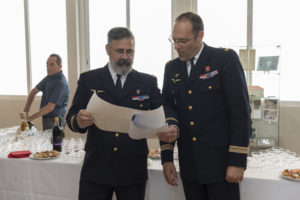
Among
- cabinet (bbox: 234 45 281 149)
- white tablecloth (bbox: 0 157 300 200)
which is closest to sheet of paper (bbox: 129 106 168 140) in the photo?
white tablecloth (bbox: 0 157 300 200)

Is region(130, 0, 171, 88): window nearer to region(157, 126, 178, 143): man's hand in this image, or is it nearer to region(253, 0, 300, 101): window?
region(253, 0, 300, 101): window

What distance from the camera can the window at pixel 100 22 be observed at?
5.20 m

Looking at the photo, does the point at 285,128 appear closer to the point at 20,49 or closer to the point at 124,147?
the point at 124,147

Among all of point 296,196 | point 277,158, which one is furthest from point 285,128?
point 296,196

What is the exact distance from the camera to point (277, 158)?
2.00m

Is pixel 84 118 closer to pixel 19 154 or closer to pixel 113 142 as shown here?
pixel 113 142

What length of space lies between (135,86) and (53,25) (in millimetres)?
4495

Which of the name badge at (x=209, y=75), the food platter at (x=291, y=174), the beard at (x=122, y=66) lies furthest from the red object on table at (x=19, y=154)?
the food platter at (x=291, y=174)

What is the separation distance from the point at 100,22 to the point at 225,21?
208 cm

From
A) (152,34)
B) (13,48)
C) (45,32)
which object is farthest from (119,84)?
(13,48)

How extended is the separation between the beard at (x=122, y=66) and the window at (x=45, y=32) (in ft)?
13.2

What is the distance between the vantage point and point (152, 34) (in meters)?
5.05

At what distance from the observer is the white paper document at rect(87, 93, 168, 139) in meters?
1.36

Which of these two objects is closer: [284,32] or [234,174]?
[234,174]
